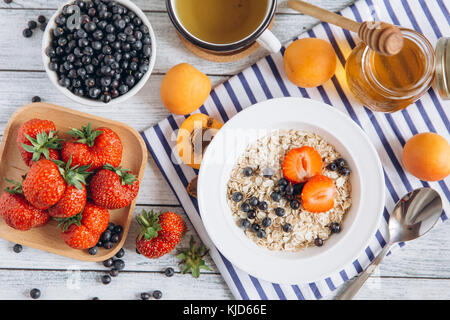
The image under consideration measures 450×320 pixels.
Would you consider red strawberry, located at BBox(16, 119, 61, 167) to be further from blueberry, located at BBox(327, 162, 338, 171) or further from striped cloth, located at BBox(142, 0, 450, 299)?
blueberry, located at BBox(327, 162, 338, 171)

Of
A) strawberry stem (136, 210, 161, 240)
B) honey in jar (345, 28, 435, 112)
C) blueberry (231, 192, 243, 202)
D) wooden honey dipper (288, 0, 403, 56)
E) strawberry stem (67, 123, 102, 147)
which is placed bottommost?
strawberry stem (136, 210, 161, 240)

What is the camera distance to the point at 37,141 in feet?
3.36

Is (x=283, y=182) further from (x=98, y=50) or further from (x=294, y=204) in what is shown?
(x=98, y=50)

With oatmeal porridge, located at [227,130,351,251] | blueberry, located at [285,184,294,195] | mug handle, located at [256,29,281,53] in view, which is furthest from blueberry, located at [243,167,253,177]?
mug handle, located at [256,29,281,53]

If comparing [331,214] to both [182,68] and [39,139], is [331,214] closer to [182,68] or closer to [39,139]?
Result: [182,68]

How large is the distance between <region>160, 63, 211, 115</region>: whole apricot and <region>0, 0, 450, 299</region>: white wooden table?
0.09 m

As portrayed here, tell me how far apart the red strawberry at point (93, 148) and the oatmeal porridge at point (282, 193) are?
0.33 m

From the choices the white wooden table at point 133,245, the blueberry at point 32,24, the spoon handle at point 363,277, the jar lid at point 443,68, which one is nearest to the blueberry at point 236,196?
the white wooden table at point 133,245

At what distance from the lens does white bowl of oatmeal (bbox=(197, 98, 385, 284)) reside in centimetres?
103

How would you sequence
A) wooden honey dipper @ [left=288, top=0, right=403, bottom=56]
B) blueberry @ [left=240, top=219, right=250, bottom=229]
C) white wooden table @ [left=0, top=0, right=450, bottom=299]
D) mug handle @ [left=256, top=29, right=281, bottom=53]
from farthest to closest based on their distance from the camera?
white wooden table @ [left=0, top=0, right=450, bottom=299] → blueberry @ [left=240, top=219, right=250, bottom=229] → mug handle @ [left=256, top=29, right=281, bottom=53] → wooden honey dipper @ [left=288, top=0, right=403, bottom=56]

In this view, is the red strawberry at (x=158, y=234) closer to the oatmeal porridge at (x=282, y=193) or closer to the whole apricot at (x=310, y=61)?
the oatmeal porridge at (x=282, y=193)

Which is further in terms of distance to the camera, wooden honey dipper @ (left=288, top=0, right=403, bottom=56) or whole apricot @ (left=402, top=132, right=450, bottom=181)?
whole apricot @ (left=402, top=132, right=450, bottom=181)

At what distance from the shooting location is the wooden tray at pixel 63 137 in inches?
44.4

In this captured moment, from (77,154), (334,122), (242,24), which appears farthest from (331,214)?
(77,154)
